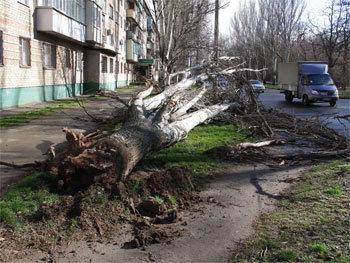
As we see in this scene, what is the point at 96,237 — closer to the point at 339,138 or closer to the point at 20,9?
the point at 339,138

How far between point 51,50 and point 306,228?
764 inches

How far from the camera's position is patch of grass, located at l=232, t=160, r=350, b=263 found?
12.0ft

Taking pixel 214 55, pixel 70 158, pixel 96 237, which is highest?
pixel 214 55

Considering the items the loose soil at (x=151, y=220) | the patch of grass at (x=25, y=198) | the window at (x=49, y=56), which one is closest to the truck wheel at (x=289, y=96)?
the window at (x=49, y=56)

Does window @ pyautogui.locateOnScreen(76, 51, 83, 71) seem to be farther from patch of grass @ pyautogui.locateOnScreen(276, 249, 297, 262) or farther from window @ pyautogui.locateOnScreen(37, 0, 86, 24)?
patch of grass @ pyautogui.locateOnScreen(276, 249, 297, 262)

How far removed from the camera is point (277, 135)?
10344 mm

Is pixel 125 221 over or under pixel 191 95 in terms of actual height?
under

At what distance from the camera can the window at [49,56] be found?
2003 cm

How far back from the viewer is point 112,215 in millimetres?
4617

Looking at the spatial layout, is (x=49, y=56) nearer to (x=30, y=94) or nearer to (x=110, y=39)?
(x=30, y=94)

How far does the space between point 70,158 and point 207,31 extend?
102 ft

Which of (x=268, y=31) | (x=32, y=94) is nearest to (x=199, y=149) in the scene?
(x=32, y=94)

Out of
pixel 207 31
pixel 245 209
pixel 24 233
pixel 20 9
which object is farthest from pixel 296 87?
pixel 24 233

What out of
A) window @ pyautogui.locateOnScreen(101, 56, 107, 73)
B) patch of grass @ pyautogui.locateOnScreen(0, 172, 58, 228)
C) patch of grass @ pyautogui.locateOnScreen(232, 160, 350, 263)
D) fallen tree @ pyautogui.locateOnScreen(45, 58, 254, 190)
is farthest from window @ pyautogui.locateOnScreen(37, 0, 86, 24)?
patch of grass @ pyautogui.locateOnScreen(232, 160, 350, 263)
